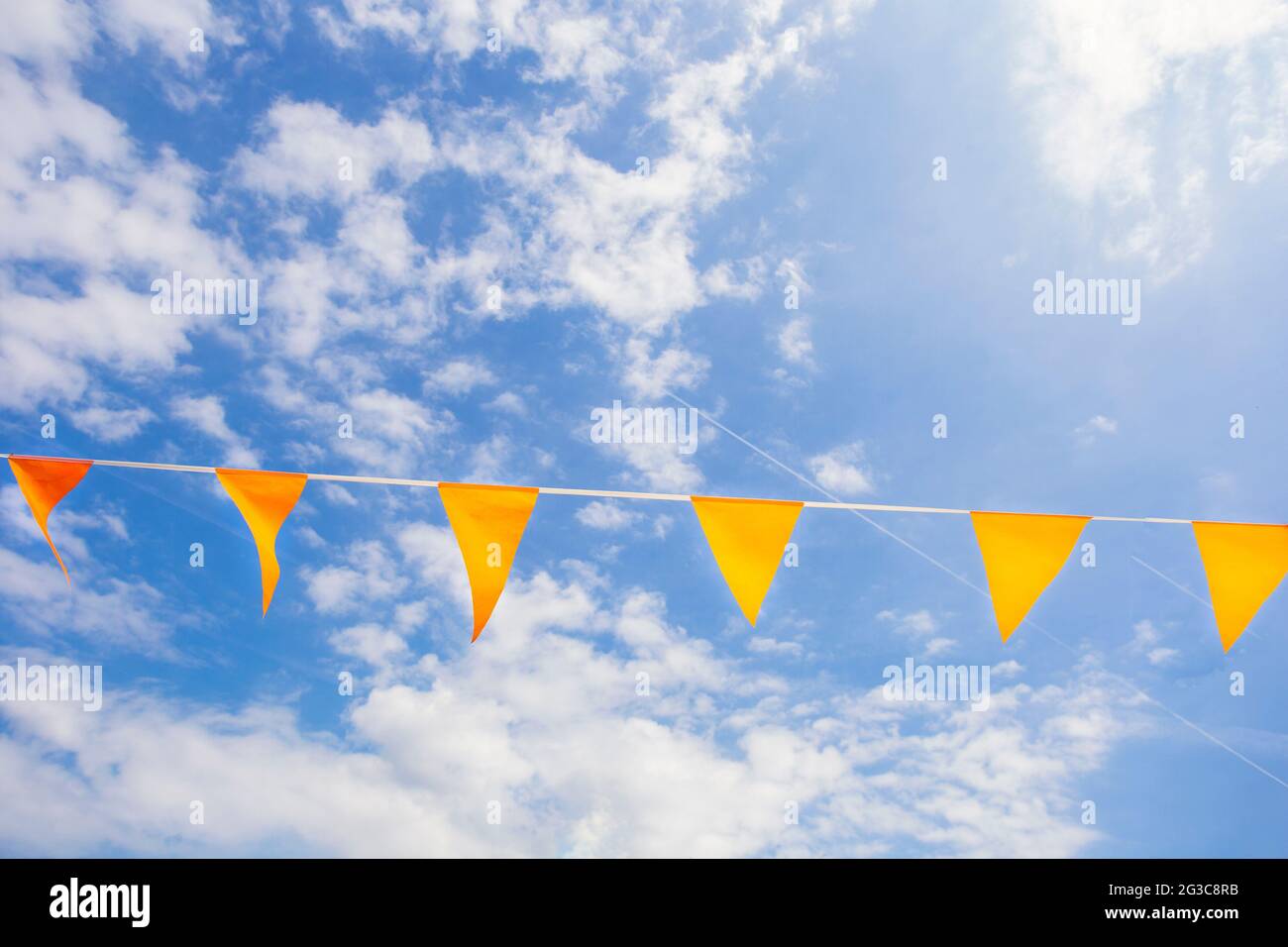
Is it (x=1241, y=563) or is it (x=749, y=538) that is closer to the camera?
(x=749, y=538)

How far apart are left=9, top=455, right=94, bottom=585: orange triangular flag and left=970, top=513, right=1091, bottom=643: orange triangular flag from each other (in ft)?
19.2

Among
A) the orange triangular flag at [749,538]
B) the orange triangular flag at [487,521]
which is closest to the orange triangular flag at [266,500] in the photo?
the orange triangular flag at [487,521]

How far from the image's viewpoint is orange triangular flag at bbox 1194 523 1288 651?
17.0 ft

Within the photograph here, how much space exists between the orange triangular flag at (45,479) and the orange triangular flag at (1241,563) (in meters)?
7.42

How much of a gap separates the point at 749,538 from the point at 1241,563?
334 cm

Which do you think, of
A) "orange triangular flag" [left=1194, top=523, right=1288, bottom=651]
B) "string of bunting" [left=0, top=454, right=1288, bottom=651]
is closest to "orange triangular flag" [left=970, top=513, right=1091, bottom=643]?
"string of bunting" [left=0, top=454, right=1288, bottom=651]

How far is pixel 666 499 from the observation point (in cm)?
495

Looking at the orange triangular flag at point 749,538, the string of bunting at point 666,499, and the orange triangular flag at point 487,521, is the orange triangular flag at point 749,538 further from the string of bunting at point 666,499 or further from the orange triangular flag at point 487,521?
the orange triangular flag at point 487,521

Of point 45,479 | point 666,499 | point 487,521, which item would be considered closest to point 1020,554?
point 666,499

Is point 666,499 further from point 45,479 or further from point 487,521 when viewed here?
point 45,479

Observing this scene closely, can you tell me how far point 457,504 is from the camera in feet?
16.0
